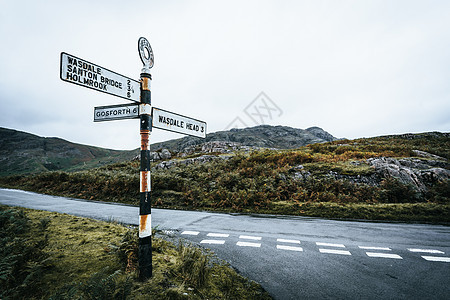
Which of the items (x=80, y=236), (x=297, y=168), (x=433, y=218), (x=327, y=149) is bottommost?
(x=433, y=218)

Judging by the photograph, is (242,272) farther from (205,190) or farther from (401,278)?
(205,190)

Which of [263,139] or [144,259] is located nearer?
[144,259]

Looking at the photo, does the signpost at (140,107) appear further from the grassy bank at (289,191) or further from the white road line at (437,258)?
the grassy bank at (289,191)

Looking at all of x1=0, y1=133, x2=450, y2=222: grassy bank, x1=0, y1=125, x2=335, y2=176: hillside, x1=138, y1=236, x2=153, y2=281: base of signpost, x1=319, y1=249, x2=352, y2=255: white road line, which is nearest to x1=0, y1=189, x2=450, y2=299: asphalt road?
x1=319, y1=249, x2=352, y2=255: white road line

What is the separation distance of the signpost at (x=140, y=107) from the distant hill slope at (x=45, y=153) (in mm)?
92325

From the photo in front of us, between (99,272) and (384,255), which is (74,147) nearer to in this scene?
(99,272)

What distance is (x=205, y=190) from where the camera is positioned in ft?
46.5

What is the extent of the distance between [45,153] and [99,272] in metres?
133

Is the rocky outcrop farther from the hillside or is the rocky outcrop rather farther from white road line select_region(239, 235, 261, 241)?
the hillside

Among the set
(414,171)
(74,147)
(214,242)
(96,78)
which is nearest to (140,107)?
(96,78)

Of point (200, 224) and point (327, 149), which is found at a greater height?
point (327, 149)

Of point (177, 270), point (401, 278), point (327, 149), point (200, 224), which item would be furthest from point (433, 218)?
point (327, 149)

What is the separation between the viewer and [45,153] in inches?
4021

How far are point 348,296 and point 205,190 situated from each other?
11204 mm
